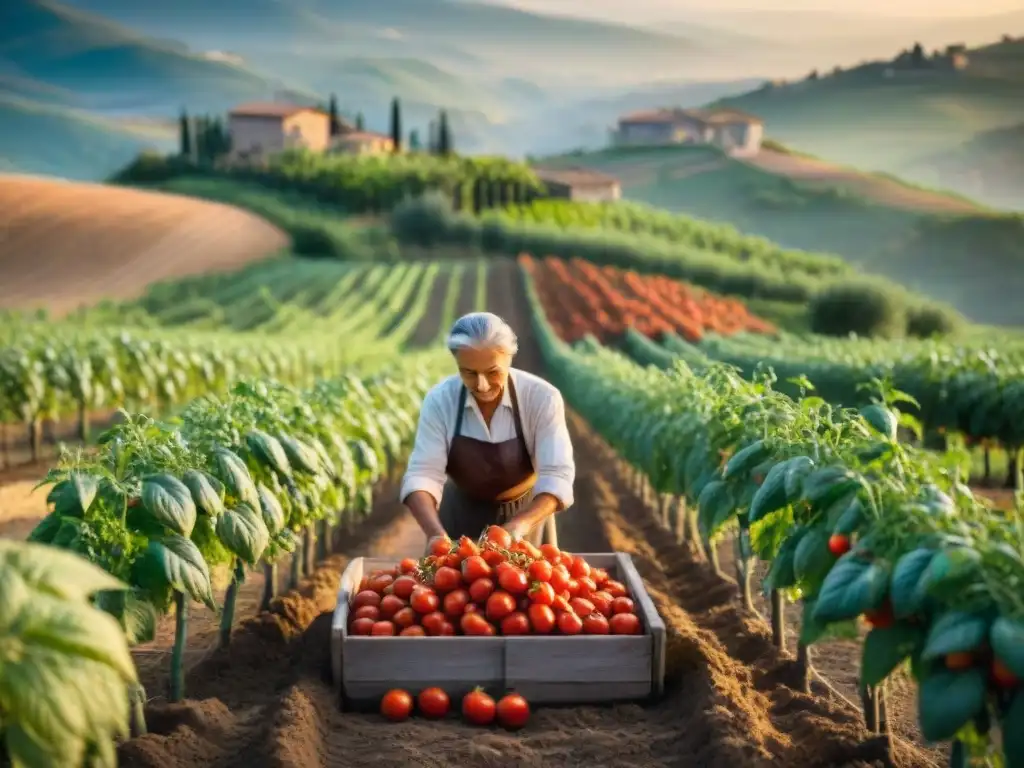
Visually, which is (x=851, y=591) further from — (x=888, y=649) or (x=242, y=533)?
(x=242, y=533)

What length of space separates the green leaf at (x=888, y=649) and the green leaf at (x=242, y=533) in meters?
3.11

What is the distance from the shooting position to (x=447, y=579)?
5637 mm

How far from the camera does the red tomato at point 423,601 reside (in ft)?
18.4

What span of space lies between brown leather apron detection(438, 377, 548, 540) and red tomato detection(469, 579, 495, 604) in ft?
3.36

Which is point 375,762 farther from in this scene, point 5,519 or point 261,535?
point 5,519

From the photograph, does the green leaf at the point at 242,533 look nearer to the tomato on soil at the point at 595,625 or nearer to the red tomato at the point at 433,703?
the red tomato at the point at 433,703

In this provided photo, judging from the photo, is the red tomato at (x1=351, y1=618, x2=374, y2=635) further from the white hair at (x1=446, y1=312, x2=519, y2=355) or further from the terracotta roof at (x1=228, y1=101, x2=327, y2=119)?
the terracotta roof at (x1=228, y1=101, x2=327, y2=119)

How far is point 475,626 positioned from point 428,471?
45.5 inches

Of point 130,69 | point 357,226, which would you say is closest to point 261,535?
point 357,226

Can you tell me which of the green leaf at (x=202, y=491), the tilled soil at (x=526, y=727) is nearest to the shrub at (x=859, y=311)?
the tilled soil at (x=526, y=727)

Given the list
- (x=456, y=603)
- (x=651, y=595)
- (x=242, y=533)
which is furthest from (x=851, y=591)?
(x=651, y=595)

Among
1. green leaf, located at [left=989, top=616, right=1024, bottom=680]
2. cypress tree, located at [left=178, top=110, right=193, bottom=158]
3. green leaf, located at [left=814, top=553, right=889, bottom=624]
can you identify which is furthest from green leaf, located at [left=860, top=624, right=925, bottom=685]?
cypress tree, located at [left=178, top=110, right=193, bottom=158]

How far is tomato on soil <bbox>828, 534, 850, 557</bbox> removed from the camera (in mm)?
4586

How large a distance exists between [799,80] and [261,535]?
301ft
